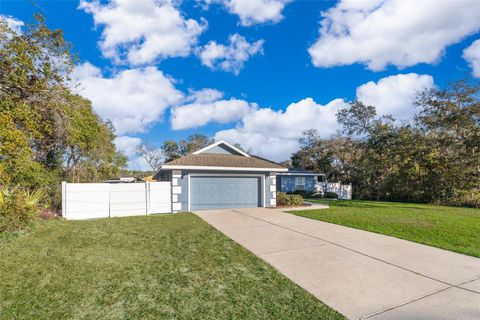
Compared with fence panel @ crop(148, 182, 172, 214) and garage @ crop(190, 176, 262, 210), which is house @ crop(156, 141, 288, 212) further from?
fence panel @ crop(148, 182, 172, 214)

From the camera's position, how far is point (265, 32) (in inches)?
554

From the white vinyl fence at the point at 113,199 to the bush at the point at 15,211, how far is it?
212 cm

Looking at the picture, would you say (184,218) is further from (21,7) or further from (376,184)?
(376,184)

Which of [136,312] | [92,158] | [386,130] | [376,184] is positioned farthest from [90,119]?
[376,184]

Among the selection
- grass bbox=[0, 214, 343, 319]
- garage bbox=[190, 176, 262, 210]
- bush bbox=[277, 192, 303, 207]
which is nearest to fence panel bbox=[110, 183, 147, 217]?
garage bbox=[190, 176, 262, 210]

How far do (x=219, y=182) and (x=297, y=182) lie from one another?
16.0 metres

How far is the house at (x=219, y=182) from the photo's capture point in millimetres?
12977

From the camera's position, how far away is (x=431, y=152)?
17.1 metres

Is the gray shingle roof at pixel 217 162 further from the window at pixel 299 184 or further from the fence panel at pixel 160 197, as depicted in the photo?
the window at pixel 299 184

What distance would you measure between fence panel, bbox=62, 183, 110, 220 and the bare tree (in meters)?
39.9

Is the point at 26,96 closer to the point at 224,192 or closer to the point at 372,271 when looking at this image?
the point at 224,192

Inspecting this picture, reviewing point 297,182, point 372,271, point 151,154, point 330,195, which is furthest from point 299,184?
point 151,154

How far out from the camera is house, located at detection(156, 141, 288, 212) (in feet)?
42.6

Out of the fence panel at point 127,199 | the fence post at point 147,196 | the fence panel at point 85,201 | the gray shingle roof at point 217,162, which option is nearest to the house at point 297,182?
the gray shingle roof at point 217,162
